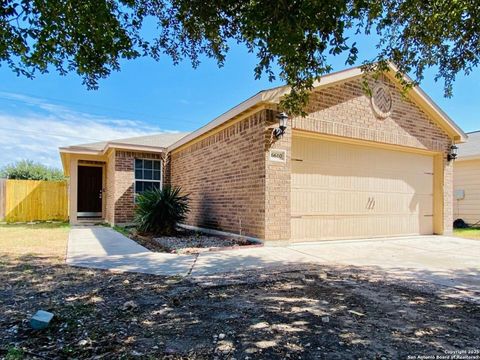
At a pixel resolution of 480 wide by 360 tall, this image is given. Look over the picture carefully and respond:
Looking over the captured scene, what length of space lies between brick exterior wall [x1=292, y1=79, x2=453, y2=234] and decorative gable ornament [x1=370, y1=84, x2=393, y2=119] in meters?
0.11

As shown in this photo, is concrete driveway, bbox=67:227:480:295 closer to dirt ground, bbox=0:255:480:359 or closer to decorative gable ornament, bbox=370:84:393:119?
dirt ground, bbox=0:255:480:359

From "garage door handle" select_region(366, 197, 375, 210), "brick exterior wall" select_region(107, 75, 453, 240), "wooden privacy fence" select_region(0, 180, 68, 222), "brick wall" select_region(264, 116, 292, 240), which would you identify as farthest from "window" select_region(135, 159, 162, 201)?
"garage door handle" select_region(366, 197, 375, 210)

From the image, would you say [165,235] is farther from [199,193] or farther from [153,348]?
[153,348]

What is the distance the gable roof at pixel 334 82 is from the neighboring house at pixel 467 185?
195 inches

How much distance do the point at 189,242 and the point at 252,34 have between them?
17.2 feet

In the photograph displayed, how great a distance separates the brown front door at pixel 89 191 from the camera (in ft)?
48.4

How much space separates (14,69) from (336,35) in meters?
3.83

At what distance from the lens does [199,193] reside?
10.3 m

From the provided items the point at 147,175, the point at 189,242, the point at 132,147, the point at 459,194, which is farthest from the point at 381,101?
the point at 459,194

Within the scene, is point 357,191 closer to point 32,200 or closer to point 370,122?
point 370,122

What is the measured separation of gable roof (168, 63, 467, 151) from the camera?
6.76 metres

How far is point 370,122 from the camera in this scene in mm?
8422

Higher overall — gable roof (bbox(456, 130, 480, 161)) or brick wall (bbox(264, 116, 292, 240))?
gable roof (bbox(456, 130, 480, 161))

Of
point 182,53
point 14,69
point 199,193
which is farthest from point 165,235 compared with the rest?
point 14,69
